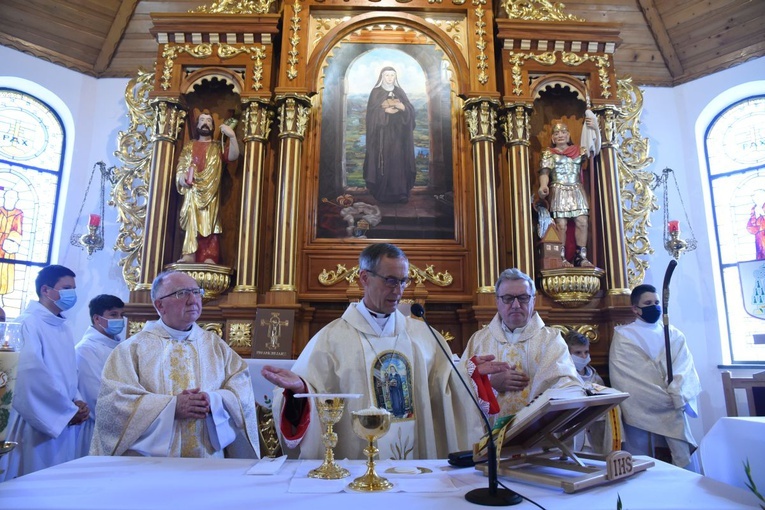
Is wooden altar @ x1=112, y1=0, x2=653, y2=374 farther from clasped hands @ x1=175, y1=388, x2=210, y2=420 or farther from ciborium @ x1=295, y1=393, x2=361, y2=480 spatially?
ciborium @ x1=295, y1=393, x2=361, y2=480

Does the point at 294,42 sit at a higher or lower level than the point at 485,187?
higher

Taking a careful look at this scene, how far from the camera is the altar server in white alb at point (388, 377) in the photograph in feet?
9.84

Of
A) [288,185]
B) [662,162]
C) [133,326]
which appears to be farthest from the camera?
[662,162]

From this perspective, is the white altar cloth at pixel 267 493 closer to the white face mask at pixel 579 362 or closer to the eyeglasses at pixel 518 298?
the eyeglasses at pixel 518 298

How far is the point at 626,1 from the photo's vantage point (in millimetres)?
7879

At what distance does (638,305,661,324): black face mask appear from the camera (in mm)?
4828

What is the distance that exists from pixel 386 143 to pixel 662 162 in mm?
3929

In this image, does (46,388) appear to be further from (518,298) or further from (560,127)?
(560,127)

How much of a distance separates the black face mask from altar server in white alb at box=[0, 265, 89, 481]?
4687 mm

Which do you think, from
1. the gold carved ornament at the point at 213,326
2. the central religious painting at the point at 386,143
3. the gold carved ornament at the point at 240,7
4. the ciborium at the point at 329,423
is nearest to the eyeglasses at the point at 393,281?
the ciborium at the point at 329,423

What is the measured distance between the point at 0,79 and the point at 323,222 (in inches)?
184

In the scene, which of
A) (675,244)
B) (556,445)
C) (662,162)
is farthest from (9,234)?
(662,162)

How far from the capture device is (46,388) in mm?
3889

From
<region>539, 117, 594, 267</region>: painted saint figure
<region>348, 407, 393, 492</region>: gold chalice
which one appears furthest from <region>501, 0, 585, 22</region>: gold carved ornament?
<region>348, 407, 393, 492</region>: gold chalice
